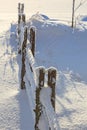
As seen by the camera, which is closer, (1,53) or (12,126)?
(12,126)

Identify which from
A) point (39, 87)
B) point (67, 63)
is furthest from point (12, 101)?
point (67, 63)

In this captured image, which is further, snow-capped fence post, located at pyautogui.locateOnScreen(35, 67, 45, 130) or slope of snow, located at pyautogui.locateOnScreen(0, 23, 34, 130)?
slope of snow, located at pyautogui.locateOnScreen(0, 23, 34, 130)

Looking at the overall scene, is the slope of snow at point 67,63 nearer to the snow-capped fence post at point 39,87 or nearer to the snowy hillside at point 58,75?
the snowy hillside at point 58,75

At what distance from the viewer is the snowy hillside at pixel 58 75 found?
5934 mm

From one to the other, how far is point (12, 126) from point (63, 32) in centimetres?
946

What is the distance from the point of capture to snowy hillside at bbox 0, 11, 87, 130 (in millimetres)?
5934

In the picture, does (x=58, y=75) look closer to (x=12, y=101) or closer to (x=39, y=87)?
(x=12, y=101)

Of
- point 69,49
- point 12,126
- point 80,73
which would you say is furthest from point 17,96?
point 69,49

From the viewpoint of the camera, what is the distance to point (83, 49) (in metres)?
13.5

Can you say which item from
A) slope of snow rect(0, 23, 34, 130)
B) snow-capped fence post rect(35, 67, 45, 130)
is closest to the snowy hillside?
slope of snow rect(0, 23, 34, 130)

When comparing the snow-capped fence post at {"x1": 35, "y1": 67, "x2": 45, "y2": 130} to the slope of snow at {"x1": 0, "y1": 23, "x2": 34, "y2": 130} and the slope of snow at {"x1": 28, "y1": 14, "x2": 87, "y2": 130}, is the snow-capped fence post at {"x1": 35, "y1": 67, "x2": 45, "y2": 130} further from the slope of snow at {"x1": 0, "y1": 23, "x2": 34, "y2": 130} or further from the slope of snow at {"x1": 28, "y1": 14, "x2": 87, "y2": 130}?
the slope of snow at {"x1": 0, "y1": 23, "x2": 34, "y2": 130}

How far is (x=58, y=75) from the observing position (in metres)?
9.46

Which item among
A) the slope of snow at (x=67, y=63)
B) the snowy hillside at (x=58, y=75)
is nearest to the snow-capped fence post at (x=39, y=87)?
the slope of snow at (x=67, y=63)

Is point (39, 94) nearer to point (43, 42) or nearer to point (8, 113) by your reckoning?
point (8, 113)
